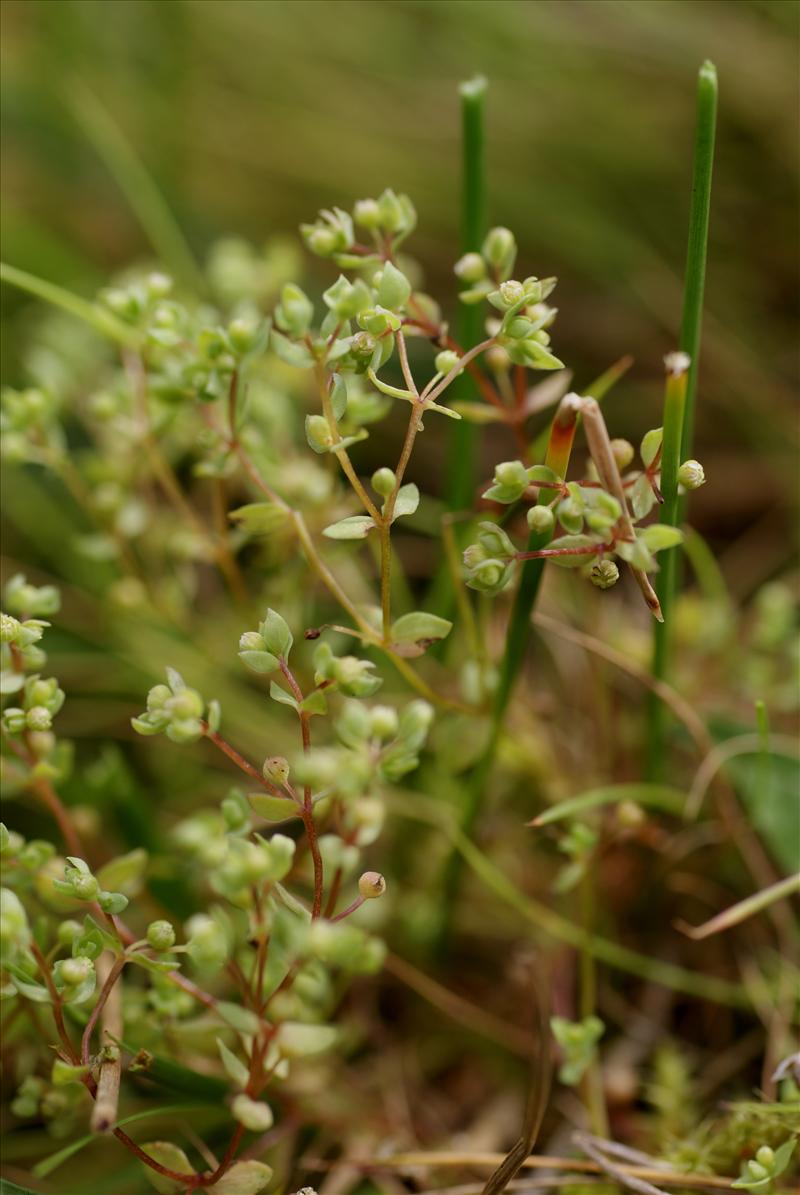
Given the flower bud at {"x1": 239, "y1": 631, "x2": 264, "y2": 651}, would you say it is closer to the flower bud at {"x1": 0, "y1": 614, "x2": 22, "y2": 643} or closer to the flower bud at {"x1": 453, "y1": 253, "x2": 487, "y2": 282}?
the flower bud at {"x1": 0, "y1": 614, "x2": 22, "y2": 643}

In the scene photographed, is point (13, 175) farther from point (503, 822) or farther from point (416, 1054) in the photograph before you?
point (416, 1054)

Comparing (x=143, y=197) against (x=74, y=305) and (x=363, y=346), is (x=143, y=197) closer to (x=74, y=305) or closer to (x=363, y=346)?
(x=74, y=305)

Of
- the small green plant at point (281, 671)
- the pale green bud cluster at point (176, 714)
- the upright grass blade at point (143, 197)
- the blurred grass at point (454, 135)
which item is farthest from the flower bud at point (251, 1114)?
the blurred grass at point (454, 135)

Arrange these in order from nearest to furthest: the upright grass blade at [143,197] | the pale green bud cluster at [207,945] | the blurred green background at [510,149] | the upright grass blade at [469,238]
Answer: the pale green bud cluster at [207,945] < the upright grass blade at [469,238] < the upright grass blade at [143,197] < the blurred green background at [510,149]

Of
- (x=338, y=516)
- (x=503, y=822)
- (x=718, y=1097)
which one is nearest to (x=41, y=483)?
(x=338, y=516)

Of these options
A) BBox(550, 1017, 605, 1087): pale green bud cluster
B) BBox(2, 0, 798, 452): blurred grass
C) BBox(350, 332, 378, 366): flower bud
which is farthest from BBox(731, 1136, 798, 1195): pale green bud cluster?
BBox(2, 0, 798, 452): blurred grass

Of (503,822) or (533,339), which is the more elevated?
(533,339)

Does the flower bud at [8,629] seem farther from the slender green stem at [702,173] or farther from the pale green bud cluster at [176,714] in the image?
the slender green stem at [702,173]
